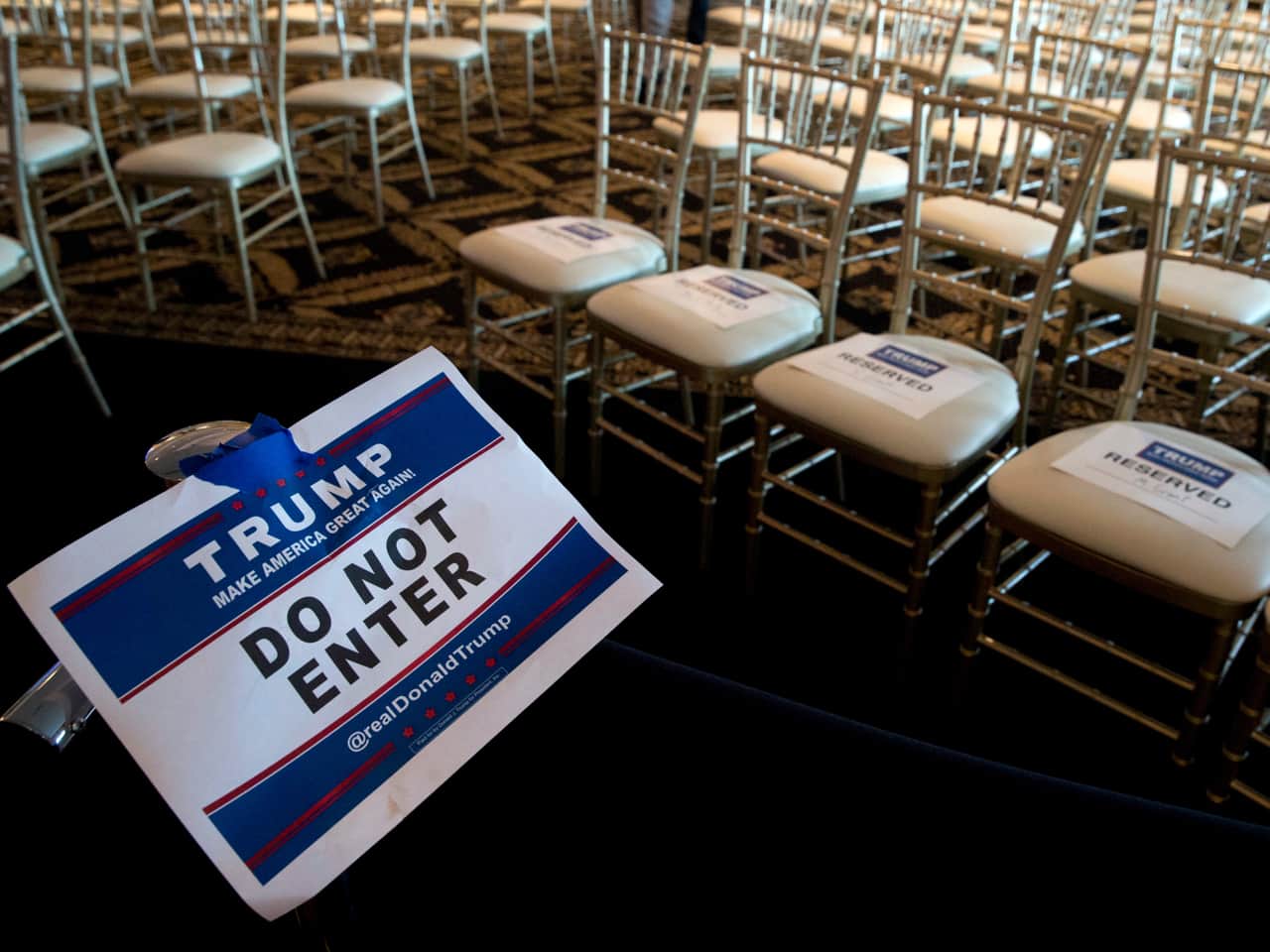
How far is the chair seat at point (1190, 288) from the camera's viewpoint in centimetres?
205

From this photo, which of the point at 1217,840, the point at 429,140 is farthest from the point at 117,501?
the point at 429,140

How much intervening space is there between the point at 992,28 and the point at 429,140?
2879 mm

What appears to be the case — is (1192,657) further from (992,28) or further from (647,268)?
(992,28)

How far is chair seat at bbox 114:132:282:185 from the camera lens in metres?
2.93

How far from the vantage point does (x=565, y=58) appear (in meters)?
6.95

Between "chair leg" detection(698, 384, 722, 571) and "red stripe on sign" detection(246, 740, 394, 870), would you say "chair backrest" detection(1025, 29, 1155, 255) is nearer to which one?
"chair leg" detection(698, 384, 722, 571)

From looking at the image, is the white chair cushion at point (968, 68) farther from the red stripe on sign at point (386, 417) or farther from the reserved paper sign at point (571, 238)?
the red stripe on sign at point (386, 417)

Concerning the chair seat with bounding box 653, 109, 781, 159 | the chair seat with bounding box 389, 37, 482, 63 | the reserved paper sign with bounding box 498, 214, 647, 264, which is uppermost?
the chair seat with bounding box 389, 37, 482, 63

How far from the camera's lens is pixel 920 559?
1.73 m

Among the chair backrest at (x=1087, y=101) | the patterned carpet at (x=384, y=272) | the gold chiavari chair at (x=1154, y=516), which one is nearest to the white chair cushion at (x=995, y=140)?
the chair backrest at (x=1087, y=101)

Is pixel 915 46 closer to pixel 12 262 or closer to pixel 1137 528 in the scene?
pixel 1137 528

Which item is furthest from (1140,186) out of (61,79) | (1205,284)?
(61,79)

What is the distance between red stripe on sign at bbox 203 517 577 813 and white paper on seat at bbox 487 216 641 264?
1753mm

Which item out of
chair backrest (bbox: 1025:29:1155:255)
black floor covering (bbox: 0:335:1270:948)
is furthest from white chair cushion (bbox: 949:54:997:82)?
black floor covering (bbox: 0:335:1270:948)
